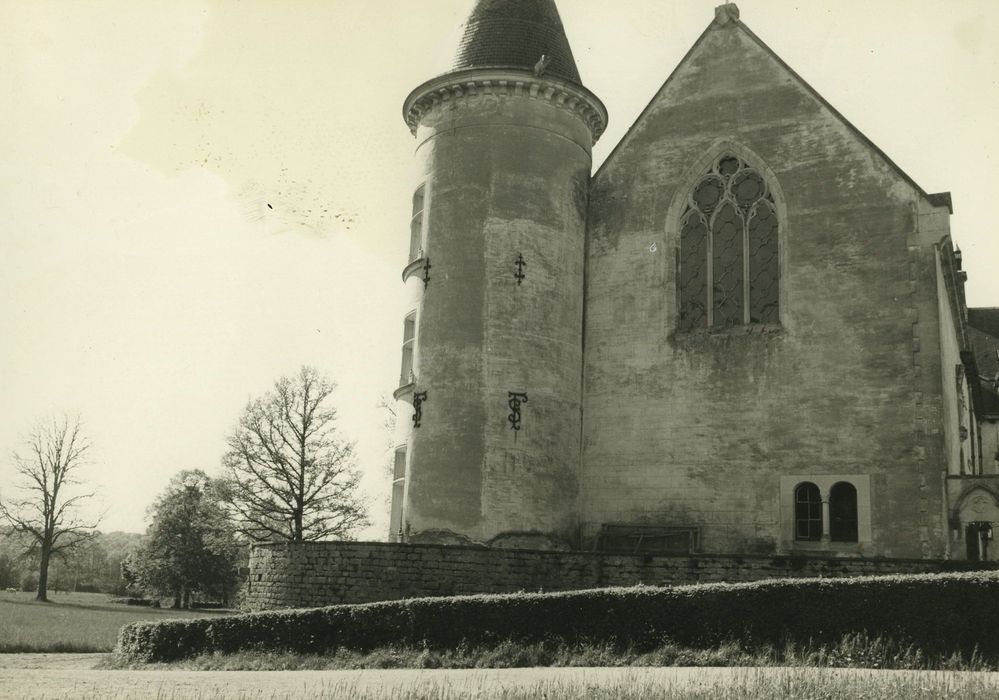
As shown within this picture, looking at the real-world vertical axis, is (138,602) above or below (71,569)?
below

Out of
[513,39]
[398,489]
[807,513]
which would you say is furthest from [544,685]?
[513,39]

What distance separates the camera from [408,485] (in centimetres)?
2600

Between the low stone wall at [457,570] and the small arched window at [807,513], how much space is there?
6.80ft

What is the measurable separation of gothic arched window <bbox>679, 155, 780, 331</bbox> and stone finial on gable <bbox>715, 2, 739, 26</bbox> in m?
3.85

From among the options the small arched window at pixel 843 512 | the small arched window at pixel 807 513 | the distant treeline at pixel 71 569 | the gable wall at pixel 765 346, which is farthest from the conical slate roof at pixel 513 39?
the distant treeline at pixel 71 569

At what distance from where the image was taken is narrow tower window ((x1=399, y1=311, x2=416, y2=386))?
2793cm

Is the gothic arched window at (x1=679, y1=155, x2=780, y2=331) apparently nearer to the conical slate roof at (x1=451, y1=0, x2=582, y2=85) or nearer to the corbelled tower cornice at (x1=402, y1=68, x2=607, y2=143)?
the corbelled tower cornice at (x1=402, y1=68, x2=607, y2=143)

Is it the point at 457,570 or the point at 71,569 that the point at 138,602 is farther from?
the point at 457,570

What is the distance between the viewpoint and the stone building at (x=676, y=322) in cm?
2411

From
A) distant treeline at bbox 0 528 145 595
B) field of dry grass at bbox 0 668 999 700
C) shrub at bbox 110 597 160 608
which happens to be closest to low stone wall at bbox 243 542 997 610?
field of dry grass at bbox 0 668 999 700

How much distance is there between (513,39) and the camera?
28219 mm

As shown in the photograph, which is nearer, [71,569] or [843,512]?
[843,512]

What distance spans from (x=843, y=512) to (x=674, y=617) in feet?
27.1

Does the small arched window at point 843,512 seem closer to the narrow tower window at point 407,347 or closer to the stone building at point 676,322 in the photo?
the stone building at point 676,322
